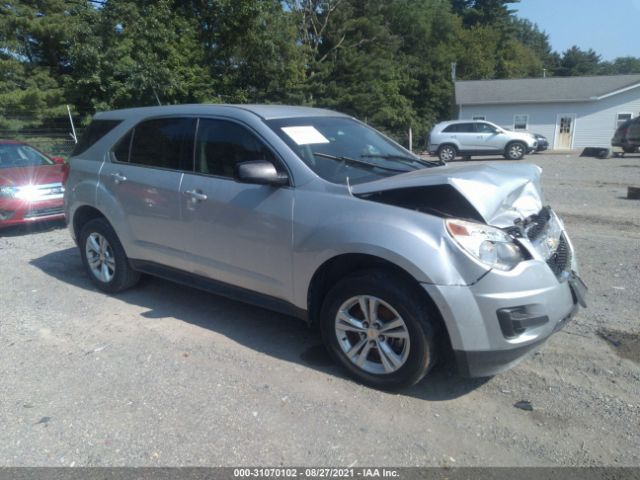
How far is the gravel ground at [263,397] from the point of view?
9.80 feet

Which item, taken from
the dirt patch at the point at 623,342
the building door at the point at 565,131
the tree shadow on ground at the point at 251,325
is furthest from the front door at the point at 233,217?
the building door at the point at 565,131

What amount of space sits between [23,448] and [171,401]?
863 millimetres

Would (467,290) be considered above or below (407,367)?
above

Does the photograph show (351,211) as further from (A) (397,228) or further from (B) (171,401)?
(B) (171,401)

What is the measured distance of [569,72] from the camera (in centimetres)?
8238

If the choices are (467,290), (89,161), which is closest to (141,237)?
(89,161)

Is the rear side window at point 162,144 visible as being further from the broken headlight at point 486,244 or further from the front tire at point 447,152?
the front tire at point 447,152

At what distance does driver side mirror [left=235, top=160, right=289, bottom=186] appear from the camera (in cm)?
379

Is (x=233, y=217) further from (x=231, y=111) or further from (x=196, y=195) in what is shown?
(x=231, y=111)

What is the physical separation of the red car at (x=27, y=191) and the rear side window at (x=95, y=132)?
2.55 meters

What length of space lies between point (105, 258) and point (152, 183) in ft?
4.05

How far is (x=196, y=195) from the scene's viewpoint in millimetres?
4434

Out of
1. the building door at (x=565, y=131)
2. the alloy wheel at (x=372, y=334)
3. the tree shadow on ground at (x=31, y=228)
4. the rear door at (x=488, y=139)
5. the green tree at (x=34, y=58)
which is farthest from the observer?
the building door at (x=565, y=131)

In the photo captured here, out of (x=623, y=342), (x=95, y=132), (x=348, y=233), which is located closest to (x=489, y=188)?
(x=348, y=233)
